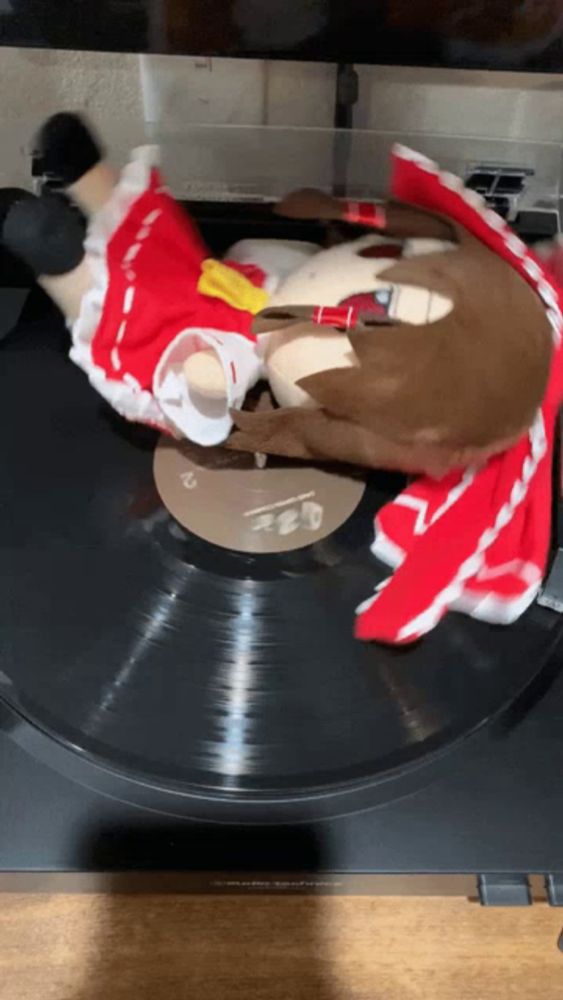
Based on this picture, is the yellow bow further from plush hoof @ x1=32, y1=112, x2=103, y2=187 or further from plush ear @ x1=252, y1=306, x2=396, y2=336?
plush hoof @ x1=32, y1=112, x2=103, y2=187

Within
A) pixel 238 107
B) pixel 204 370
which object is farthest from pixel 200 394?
pixel 238 107

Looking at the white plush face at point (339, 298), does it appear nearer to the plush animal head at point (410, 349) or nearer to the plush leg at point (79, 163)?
the plush animal head at point (410, 349)

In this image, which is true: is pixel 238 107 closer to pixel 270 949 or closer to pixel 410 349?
pixel 410 349

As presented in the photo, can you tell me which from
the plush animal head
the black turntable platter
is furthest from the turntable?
the plush animal head

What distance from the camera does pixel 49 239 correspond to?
543 millimetres

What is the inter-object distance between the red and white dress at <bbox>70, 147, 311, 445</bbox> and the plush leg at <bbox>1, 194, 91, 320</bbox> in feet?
0.03

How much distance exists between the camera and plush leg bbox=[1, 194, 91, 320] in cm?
54

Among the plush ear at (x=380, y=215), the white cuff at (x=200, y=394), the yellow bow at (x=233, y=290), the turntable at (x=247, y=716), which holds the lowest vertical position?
the turntable at (x=247, y=716)

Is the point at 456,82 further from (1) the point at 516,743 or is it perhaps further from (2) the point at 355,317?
(1) the point at 516,743

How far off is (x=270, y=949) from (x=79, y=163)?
0.47 metres

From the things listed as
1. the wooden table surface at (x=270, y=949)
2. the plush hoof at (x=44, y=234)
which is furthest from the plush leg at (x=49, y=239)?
the wooden table surface at (x=270, y=949)

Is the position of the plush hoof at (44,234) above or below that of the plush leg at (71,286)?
above

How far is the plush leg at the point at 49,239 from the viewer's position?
544 mm

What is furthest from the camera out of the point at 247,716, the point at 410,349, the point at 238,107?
the point at 238,107
